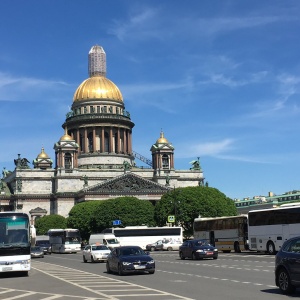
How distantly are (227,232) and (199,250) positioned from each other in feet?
44.4

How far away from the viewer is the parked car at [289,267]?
19734mm

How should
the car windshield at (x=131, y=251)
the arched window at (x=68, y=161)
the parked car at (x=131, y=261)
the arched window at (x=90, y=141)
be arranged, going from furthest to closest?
the arched window at (x=90, y=141) → the arched window at (x=68, y=161) → the car windshield at (x=131, y=251) → the parked car at (x=131, y=261)

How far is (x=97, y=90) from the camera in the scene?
490ft

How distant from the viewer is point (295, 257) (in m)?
19.8

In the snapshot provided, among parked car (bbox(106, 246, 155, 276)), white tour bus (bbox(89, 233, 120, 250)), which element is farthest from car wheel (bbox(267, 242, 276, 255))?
parked car (bbox(106, 246, 155, 276))

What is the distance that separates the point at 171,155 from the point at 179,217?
41.2 m

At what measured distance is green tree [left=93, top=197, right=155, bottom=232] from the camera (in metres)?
108

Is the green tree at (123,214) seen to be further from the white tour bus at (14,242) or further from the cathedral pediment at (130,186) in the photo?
the white tour bus at (14,242)

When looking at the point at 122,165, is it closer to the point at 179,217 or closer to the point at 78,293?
the point at 179,217

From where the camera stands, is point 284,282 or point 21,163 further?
point 21,163

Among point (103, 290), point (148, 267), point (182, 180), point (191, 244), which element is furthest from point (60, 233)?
point (182, 180)

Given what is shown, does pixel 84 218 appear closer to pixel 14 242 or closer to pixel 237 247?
pixel 237 247

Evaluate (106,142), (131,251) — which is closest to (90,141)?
(106,142)

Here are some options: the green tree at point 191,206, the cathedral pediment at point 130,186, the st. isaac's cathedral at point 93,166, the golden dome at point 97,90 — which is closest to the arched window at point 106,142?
the st. isaac's cathedral at point 93,166
